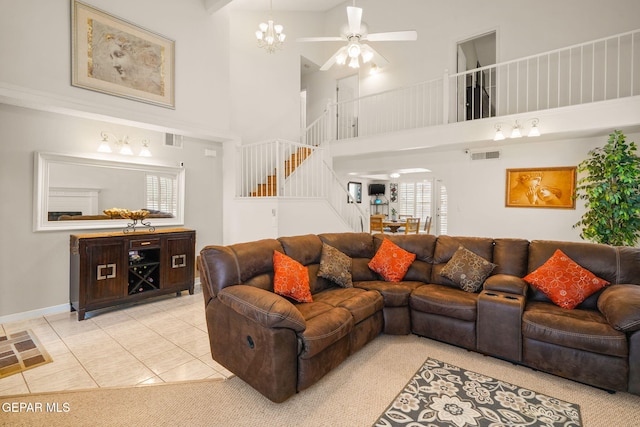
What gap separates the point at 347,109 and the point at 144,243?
244 inches

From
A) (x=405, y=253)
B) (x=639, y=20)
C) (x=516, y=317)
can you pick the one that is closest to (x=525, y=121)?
(x=639, y=20)

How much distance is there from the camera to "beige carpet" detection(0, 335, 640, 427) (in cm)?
195

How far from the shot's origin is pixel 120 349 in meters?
2.92

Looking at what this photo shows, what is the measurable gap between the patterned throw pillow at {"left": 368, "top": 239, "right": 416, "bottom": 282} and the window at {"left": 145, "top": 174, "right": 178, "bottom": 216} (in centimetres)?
330

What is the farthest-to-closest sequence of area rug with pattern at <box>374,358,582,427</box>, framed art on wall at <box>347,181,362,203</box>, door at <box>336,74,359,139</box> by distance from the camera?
framed art on wall at <box>347,181,362,203</box> → door at <box>336,74,359,139</box> → area rug with pattern at <box>374,358,582,427</box>

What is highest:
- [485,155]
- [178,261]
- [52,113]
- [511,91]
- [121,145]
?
[511,91]

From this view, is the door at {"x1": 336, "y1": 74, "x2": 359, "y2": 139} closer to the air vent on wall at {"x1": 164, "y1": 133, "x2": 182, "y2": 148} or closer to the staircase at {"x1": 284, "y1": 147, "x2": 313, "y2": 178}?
the staircase at {"x1": 284, "y1": 147, "x2": 313, "y2": 178}

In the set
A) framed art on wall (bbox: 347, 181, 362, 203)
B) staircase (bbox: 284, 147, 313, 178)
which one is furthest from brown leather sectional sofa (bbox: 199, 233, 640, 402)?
framed art on wall (bbox: 347, 181, 362, 203)

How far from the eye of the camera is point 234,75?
613 cm

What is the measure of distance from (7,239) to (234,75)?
14.6ft

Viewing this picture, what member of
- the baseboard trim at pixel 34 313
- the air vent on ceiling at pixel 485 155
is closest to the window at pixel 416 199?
the air vent on ceiling at pixel 485 155

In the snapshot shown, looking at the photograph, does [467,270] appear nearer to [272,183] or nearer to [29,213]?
[272,183]

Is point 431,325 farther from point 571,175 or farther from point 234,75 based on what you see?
point 234,75

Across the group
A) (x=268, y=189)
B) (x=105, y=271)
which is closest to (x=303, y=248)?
(x=105, y=271)
